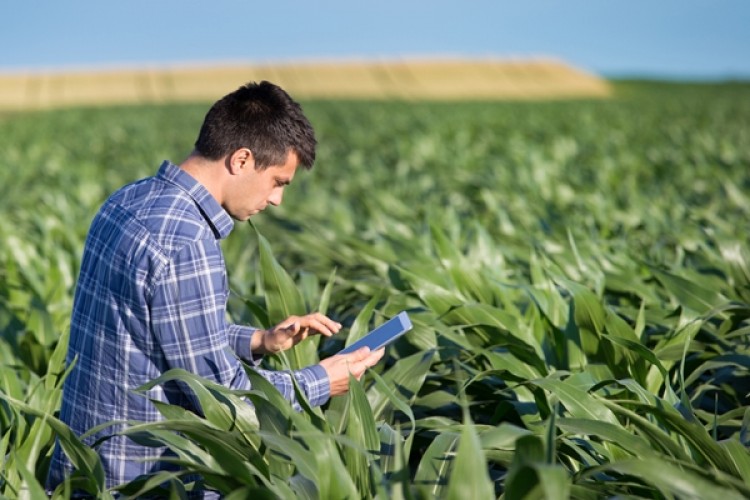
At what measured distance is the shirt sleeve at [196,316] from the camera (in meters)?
2.12

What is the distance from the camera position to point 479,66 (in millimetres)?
56594

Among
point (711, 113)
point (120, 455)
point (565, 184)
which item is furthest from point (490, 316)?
point (711, 113)

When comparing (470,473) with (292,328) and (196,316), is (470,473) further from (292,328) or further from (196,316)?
(292,328)

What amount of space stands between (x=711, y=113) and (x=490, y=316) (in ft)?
59.0

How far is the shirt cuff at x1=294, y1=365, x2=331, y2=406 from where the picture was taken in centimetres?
224

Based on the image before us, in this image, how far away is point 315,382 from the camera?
225 cm

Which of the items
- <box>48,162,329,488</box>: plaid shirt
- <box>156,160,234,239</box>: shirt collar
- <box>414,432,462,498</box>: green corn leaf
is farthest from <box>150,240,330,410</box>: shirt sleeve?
<box>414,432,462,498</box>: green corn leaf

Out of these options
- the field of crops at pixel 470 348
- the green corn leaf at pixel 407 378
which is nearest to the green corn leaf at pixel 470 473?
the field of crops at pixel 470 348

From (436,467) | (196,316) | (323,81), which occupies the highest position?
(323,81)

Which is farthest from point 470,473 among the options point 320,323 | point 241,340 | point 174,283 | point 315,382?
point 241,340

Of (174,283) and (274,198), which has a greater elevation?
(274,198)

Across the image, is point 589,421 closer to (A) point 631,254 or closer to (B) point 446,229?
(A) point 631,254

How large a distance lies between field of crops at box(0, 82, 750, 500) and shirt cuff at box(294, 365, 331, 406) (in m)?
0.06

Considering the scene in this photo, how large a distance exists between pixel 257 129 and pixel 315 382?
0.59 m
